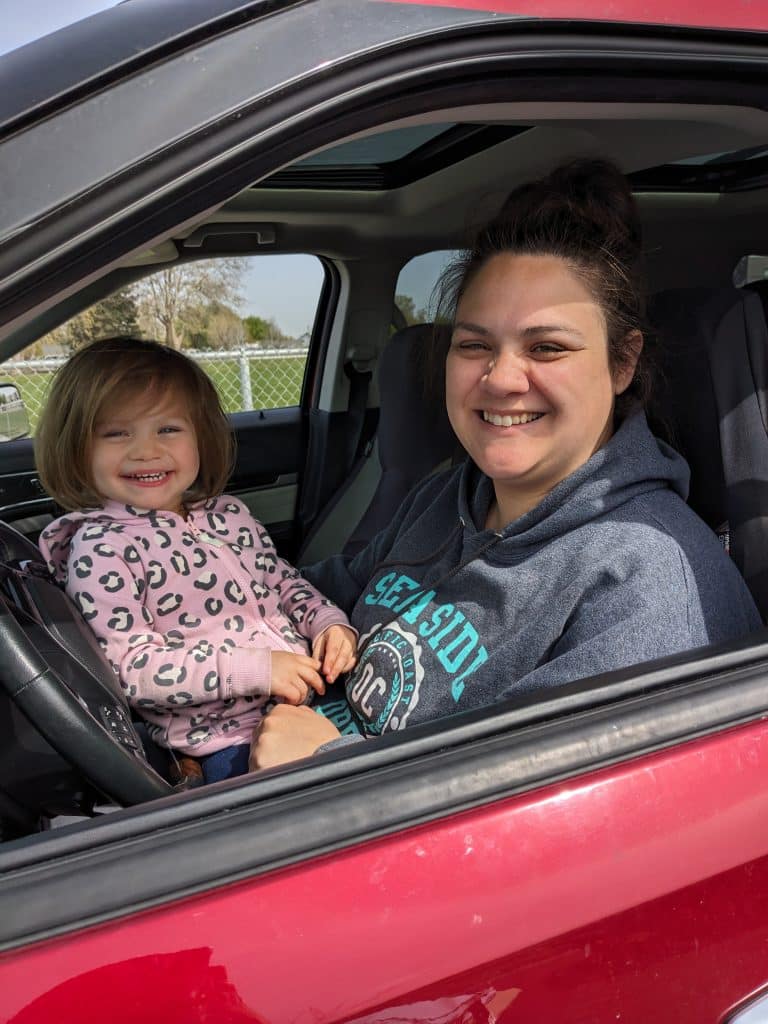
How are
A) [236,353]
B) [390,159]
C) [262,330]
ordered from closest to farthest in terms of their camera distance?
[390,159], [236,353], [262,330]

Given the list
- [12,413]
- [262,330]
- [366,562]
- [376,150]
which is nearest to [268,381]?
[262,330]

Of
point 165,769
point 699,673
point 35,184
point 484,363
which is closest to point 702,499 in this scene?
point 484,363

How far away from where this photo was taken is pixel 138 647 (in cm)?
176

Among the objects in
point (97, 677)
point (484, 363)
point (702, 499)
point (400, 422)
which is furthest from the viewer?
point (400, 422)

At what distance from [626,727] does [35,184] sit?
Answer: 773 mm

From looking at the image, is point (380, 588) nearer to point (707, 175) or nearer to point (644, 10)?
point (644, 10)

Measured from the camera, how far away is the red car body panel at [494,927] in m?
0.81

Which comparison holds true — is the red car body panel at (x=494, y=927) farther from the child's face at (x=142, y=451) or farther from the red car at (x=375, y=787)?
the child's face at (x=142, y=451)

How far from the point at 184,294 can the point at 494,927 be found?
232 centimetres

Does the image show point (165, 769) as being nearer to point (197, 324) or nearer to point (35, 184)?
point (35, 184)

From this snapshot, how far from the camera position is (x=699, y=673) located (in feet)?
3.54

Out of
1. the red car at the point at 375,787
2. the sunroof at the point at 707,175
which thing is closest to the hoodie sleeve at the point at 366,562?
the sunroof at the point at 707,175

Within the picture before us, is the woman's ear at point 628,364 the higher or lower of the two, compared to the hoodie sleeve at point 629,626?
higher

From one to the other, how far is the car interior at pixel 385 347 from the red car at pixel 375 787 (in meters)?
0.06
